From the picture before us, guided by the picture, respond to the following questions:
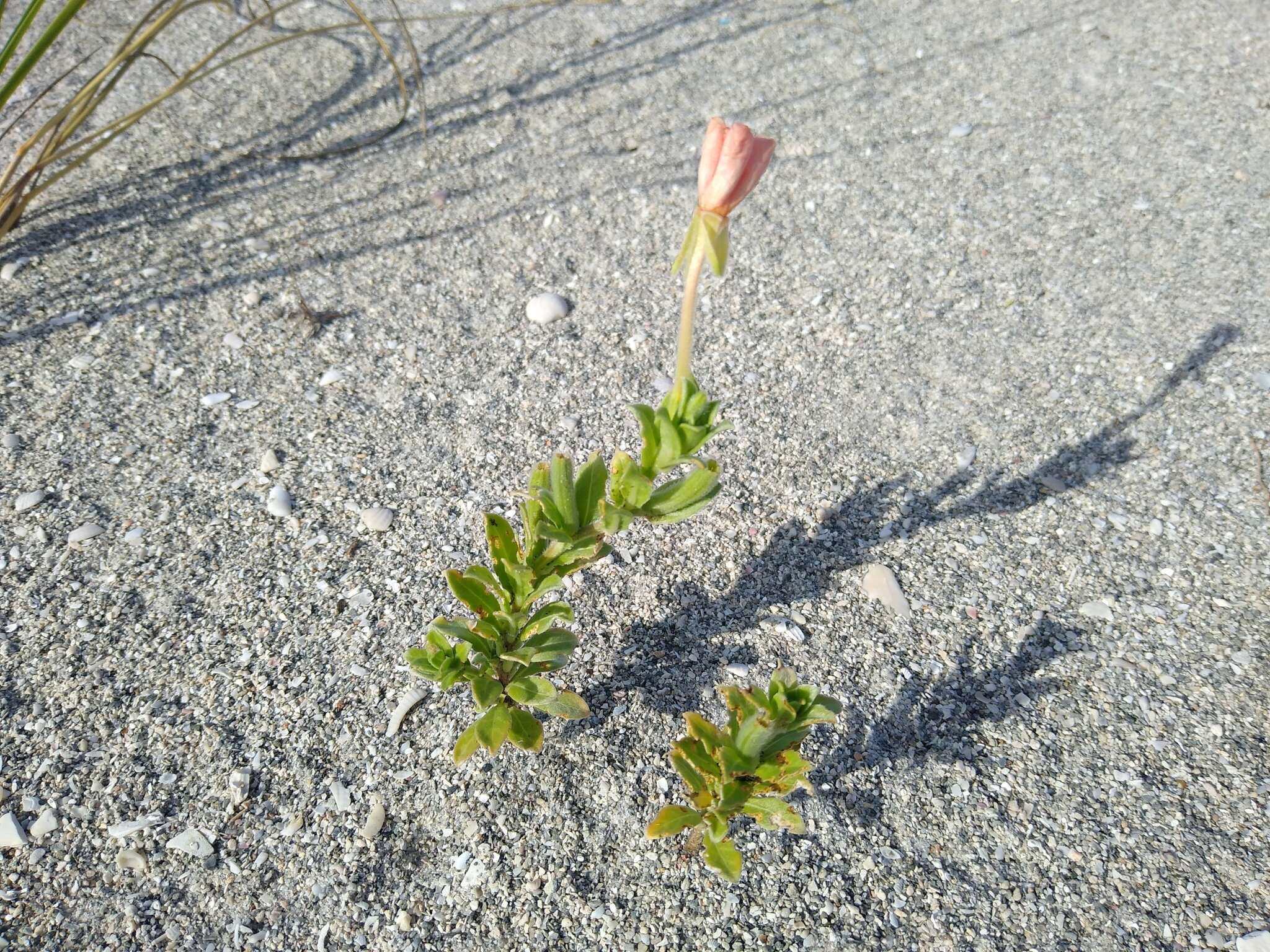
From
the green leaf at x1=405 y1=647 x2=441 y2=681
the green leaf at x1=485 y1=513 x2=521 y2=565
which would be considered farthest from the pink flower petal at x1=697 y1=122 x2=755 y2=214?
the green leaf at x1=405 y1=647 x2=441 y2=681

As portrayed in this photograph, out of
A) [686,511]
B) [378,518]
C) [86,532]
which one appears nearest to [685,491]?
[686,511]

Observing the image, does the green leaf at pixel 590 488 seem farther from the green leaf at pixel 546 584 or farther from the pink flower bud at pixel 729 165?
the pink flower bud at pixel 729 165

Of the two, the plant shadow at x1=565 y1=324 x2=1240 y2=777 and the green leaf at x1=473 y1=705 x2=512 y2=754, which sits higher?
the green leaf at x1=473 y1=705 x2=512 y2=754

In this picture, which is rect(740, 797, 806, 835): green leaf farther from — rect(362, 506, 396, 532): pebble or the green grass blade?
the green grass blade

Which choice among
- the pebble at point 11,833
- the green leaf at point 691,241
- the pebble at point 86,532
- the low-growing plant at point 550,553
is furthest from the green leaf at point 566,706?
the pebble at point 86,532

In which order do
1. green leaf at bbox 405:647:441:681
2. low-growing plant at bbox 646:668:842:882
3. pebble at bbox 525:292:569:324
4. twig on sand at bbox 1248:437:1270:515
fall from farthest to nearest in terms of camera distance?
pebble at bbox 525:292:569:324
twig on sand at bbox 1248:437:1270:515
green leaf at bbox 405:647:441:681
low-growing plant at bbox 646:668:842:882
